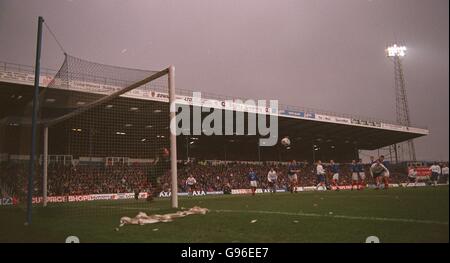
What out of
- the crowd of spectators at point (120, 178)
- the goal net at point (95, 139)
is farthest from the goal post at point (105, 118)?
the crowd of spectators at point (120, 178)

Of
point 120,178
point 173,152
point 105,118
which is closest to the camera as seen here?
point 173,152

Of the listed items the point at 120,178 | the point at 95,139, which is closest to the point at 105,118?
the point at 95,139

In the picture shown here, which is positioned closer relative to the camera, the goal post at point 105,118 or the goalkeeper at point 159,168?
the goal post at point 105,118

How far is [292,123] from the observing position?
110ft

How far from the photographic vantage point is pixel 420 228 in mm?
4500

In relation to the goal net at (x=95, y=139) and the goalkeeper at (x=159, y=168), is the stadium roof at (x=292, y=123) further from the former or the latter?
the goalkeeper at (x=159, y=168)

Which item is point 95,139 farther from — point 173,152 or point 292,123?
point 292,123

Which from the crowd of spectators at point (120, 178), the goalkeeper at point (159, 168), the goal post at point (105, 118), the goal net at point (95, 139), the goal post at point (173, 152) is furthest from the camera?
the crowd of spectators at point (120, 178)

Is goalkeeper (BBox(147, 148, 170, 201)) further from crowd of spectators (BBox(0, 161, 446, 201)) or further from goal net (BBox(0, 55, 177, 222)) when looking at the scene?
A: crowd of spectators (BBox(0, 161, 446, 201))

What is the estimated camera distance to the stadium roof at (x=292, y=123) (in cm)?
1797

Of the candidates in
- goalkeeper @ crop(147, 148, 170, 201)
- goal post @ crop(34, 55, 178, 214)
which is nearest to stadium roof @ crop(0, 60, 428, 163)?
goal post @ crop(34, 55, 178, 214)

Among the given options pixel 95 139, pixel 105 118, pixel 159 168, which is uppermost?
pixel 105 118
